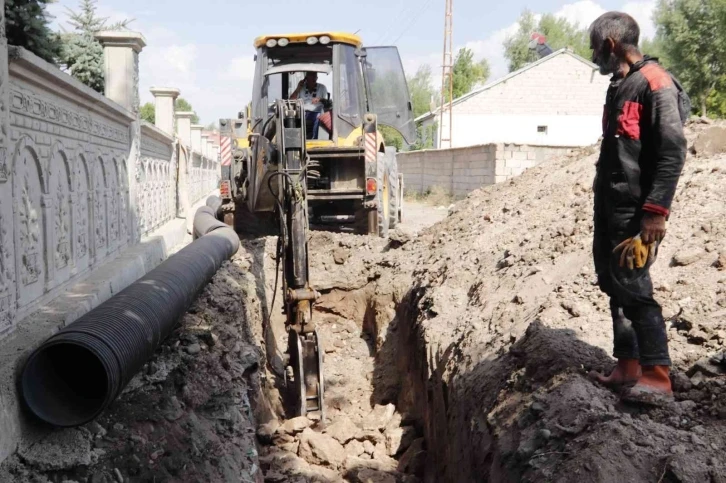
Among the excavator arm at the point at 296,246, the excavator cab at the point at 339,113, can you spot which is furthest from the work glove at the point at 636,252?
the excavator cab at the point at 339,113

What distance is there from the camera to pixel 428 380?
571 centimetres

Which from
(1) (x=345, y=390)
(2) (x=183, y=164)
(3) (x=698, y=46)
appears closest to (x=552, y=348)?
(1) (x=345, y=390)

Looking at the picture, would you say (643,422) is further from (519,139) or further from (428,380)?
(519,139)

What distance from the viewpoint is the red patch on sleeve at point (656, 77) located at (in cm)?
303

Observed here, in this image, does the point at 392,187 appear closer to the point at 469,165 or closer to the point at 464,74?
the point at 469,165

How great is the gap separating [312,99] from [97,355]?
6.80 meters

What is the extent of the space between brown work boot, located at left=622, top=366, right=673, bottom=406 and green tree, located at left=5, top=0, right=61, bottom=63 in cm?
1152

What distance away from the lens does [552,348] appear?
12.9 ft

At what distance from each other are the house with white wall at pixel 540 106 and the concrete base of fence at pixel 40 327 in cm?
2572

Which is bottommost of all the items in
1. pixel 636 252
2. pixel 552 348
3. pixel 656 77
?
pixel 552 348

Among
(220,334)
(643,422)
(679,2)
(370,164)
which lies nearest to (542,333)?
(643,422)

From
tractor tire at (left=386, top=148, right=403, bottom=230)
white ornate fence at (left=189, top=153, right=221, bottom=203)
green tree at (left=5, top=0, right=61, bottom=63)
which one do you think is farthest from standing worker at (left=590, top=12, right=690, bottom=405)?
white ornate fence at (left=189, top=153, right=221, bottom=203)

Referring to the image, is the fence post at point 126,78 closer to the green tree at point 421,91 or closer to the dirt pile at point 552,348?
the dirt pile at point 552,348

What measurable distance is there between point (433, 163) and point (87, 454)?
19.6 m
